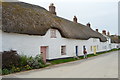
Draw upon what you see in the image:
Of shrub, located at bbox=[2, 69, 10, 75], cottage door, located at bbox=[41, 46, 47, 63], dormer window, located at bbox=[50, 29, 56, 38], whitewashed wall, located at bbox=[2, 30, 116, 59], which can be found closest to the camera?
shrub, located at bbox=[2, 69, 10, 75]

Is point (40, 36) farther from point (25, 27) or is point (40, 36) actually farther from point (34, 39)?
point (25, 27)

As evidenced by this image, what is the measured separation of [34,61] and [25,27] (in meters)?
3.35

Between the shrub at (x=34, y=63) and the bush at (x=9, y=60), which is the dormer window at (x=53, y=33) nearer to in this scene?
the shrub at (x=34, y=63)

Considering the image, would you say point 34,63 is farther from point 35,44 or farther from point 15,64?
point 35,44

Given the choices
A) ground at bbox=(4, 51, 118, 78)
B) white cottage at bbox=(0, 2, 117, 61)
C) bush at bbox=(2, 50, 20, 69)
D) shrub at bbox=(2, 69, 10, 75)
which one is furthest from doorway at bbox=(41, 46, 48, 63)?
shrub at bbox=(2, 69, 10, 75)

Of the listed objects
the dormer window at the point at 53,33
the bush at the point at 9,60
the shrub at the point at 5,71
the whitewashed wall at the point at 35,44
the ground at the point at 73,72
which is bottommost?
the ground at the point at 73,72

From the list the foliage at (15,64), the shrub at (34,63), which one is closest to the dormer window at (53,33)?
the shrub at (34,63)

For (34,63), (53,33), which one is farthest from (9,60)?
(53,33)

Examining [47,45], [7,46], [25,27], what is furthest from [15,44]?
[47,45]

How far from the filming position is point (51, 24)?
17547 mm

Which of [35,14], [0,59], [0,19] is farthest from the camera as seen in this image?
[35,14]

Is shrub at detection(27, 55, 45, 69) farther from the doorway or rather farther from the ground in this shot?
the doorway

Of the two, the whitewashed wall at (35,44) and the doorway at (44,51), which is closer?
the whitewashed wall at (35,44)

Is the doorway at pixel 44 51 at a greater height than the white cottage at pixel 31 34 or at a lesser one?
lesser
